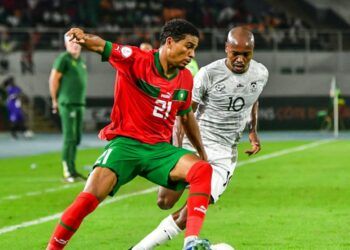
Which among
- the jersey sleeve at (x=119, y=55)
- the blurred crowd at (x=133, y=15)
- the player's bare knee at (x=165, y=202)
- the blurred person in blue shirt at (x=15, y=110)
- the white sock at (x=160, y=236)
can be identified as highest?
the jersey sleeve at (x=119, y=55)

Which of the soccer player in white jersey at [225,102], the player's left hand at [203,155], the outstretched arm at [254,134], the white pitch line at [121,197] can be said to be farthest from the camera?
the white pitch line at [121,197]

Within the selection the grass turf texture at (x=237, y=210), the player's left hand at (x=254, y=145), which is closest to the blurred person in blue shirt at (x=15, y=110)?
the grass turf texture at (x=237, y=210)

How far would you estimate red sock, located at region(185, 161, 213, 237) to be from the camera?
7.88m

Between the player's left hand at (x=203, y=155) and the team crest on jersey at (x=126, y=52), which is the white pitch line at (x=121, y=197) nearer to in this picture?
the player's left hand at (x=203, y=155)

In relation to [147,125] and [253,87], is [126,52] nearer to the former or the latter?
[147,125]

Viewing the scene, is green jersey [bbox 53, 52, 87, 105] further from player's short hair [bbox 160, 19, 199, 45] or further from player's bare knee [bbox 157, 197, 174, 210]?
player's short hair [bbox 160, 19, 199, 45]

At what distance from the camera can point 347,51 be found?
127 ft

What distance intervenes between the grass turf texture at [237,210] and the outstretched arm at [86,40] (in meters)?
2.43

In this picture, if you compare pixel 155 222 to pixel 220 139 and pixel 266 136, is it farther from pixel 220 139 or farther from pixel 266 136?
pixel 266 136

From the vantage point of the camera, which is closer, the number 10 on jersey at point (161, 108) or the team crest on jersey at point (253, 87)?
the number 10 on jersey at point (161, 108)

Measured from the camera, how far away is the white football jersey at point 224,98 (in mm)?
9484

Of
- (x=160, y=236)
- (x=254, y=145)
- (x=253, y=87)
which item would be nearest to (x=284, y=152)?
(x=254, y=145)

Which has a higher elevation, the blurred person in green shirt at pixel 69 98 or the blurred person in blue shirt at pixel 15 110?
the blurred person in green shirt at pixel 69 98

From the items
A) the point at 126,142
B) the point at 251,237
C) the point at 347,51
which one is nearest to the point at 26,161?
the point at 251,237
